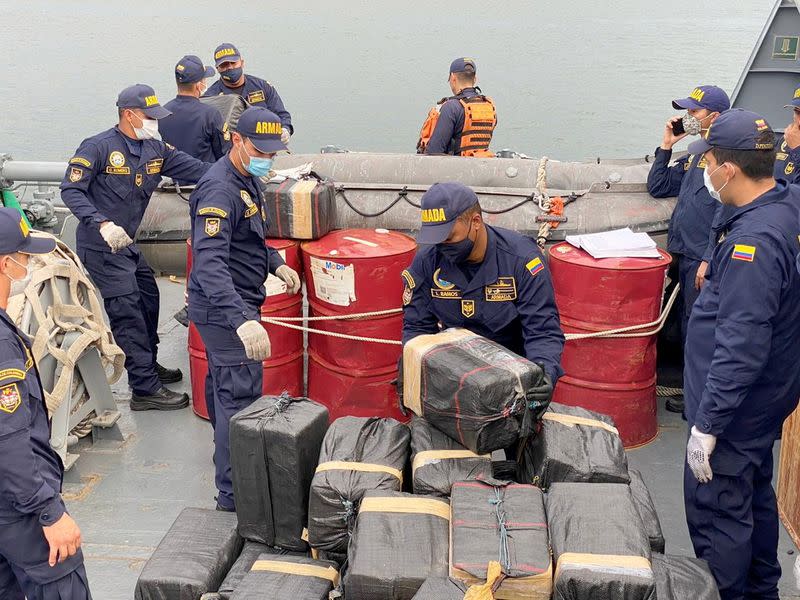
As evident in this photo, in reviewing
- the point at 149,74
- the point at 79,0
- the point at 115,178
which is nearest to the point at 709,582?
the point at 115,178

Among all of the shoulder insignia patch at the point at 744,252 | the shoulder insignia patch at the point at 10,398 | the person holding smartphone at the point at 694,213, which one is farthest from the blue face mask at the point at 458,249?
the person holding smartphone at the point at 694,213

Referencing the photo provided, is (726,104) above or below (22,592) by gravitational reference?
above

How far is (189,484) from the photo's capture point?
4113 mm

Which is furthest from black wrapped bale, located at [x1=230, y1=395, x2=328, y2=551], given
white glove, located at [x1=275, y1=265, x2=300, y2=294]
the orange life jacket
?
the orange life jacket

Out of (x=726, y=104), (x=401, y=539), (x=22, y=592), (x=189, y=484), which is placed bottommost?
(x=189, y=484)

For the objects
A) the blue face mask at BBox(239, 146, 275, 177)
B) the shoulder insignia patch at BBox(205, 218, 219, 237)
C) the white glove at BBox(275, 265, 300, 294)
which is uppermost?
the blue face mask at BBox(239, 146, 275, 177)

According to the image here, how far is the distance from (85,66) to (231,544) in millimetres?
27515

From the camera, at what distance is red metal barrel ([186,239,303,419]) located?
4410 mm

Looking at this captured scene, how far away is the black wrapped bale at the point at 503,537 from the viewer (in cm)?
219

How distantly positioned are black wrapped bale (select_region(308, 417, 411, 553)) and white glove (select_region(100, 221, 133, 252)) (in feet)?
6.98

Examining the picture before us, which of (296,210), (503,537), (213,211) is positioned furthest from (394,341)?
(503,537)

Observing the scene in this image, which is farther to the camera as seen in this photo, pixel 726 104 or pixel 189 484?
pixel 726 104

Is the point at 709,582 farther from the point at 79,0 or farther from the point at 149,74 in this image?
the point at 79,0

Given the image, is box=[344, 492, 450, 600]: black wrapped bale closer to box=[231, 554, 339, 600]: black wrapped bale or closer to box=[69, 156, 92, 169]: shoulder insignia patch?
box=[231, 554, 339, 600]: black wrapped bale
